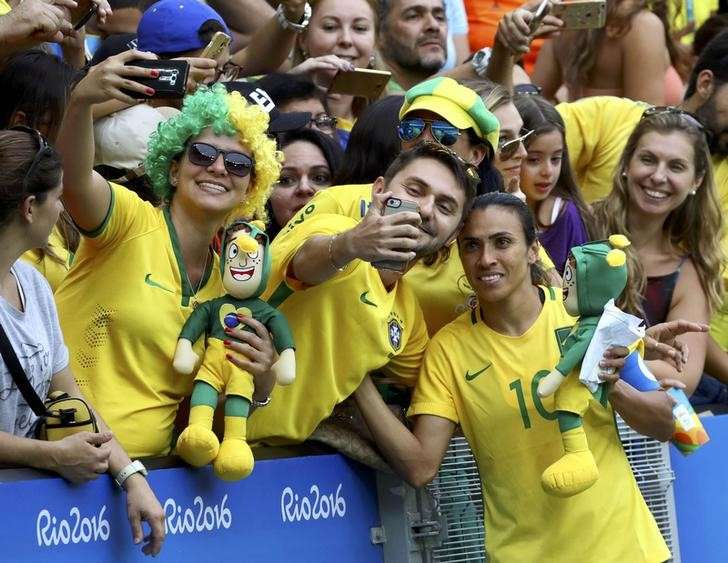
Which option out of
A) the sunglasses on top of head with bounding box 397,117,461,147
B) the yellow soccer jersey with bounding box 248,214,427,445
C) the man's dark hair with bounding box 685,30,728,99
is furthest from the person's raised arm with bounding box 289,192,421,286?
the man's dark hair with bounding box 685,30,728,99

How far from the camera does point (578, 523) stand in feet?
16.4

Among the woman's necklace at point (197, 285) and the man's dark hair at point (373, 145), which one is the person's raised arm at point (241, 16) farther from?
the woman's necklace at point (197, 285)

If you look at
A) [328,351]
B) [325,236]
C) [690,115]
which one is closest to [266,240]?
[325,236]

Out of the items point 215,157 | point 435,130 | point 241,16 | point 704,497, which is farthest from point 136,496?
point 241,16

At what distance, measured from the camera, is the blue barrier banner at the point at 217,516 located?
433 centimetres

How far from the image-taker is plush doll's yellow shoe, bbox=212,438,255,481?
4.53 metres

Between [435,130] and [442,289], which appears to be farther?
[442,289]

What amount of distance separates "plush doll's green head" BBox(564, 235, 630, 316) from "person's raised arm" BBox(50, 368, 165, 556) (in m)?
1.42

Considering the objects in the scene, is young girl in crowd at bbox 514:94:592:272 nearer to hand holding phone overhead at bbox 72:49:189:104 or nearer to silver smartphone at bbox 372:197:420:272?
silver smartphone at bbox 372:197:420:272

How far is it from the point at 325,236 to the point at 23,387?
103cm

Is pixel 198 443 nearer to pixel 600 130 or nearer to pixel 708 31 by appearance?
pixel 600 130

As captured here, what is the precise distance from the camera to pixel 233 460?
4527 millimetres

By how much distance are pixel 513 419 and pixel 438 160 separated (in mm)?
900

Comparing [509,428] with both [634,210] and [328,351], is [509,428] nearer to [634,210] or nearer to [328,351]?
[328,351]
